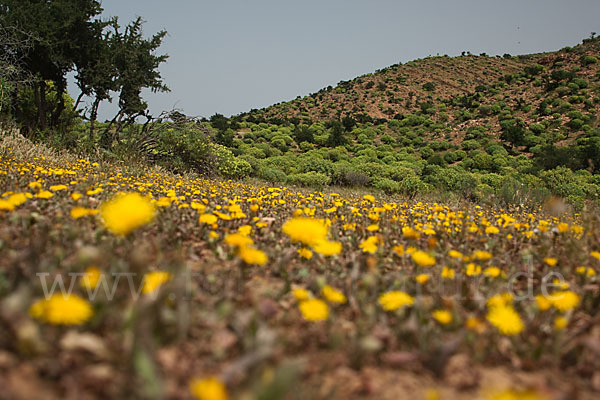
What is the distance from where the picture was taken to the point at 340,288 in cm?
168

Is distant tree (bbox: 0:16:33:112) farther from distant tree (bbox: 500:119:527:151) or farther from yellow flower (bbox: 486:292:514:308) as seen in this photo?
distant tree (bbox: 500:119:527:151)

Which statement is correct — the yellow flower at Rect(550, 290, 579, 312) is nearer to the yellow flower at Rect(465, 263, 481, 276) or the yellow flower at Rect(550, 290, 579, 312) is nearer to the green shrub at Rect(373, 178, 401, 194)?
the yellow flower at Rect(465, 263, 481, 276)

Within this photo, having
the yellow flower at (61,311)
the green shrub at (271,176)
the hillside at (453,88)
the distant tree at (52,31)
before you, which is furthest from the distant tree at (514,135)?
the yellow flower at (61,311)

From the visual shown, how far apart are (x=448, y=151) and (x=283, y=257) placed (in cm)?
3184

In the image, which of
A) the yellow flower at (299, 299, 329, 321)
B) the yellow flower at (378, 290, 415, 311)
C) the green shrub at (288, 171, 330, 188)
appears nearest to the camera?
the yellow flower at (299, 299, 329, 321)

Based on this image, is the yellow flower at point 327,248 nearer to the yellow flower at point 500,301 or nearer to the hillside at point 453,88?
the yellow flower at point 500,301

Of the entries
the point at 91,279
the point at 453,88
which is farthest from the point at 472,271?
the point at 453,88

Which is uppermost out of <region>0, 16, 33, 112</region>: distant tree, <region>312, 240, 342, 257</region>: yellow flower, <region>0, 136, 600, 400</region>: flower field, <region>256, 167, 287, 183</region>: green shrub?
<region>0, 16, 33, 112</region>: distant tree

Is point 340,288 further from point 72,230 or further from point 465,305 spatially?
point 72,230

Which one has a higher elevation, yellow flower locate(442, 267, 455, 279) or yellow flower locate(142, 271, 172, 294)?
yellow flower locate(142, 271, 172, 294)

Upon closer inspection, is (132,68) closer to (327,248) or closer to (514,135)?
(327,248)

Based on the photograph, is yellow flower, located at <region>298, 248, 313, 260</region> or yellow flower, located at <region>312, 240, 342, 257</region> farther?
yellow flower, located at <region>298, 248, 313, 260</region>

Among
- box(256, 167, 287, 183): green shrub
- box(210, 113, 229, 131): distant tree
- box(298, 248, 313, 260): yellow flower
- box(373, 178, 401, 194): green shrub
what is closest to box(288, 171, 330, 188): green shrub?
box(256, 167, 287, 183): green shrub

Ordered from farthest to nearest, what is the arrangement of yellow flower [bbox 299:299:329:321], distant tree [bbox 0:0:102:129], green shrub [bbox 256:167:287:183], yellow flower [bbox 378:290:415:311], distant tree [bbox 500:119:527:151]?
distant tree [bbox 500:119:527:151]
green shrub [bbox 256:167:287:183]
distant tree [bbox 0:0:102:129]
yellow flower [bbox 378:290:415:311]
yellow flower [bbox 299:299:329:321]
